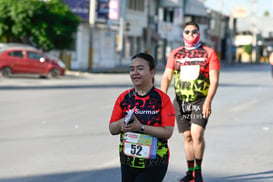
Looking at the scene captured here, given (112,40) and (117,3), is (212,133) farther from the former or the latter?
(112,40)

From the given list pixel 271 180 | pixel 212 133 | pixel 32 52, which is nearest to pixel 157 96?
pixel 271 180

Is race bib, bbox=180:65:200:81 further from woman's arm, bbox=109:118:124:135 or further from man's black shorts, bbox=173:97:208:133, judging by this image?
woman's arm, bbox=109:118:124:135

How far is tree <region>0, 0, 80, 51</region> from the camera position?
3391 centimetres

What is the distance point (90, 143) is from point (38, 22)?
24712 millimetres

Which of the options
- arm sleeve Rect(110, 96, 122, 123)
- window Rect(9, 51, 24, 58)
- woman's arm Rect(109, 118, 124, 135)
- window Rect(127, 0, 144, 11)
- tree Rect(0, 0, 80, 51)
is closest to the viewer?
woman's arm Rect(109, 118, 124, 135)

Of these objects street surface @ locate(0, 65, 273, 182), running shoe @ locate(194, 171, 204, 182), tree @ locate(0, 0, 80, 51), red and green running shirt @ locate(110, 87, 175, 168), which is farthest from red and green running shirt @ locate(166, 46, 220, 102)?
tree @ locate(0, 0, 80, 51)

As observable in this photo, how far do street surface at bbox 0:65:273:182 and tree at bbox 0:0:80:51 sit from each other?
15632 mm

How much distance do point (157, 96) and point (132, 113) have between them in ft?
1.06

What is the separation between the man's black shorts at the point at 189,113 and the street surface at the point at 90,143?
0.78 metres

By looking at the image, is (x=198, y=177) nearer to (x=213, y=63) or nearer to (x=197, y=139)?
(x=197, y=139)

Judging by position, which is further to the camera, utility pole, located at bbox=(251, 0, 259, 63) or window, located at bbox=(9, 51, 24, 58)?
utility pole, located at bbox=(251, 0, 259, 63)

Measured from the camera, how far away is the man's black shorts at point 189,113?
7086 mm

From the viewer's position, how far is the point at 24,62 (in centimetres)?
2955

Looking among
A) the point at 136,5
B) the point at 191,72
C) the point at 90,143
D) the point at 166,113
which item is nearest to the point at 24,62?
the point at 90,143
